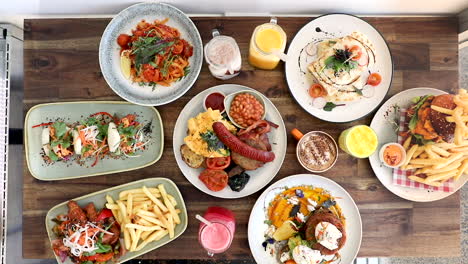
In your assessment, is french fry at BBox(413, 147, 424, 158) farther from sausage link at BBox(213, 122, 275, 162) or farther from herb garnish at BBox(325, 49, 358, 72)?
sausage link at BBox(213, 122, 275, 162)

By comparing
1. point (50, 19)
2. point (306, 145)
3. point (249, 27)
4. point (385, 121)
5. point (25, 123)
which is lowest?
point (25, 123)

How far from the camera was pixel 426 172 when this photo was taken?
2148mm

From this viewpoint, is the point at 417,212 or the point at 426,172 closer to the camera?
the point at 426,172

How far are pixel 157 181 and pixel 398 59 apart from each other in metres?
1.79

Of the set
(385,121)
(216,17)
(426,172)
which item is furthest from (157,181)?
(426,172)

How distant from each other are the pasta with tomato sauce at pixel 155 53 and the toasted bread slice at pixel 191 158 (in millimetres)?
437

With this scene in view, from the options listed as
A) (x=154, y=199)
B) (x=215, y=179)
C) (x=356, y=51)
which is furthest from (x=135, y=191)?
(x=356, y=51)

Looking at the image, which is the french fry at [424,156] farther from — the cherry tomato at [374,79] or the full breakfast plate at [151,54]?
the full breakfast plate at [151,54]

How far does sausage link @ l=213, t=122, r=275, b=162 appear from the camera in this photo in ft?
6.59

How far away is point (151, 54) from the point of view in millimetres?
2037

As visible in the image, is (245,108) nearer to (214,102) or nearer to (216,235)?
(214,102)

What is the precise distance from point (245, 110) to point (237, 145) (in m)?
0.23

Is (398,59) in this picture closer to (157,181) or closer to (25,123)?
(157,181)

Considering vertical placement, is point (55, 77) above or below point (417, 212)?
above
